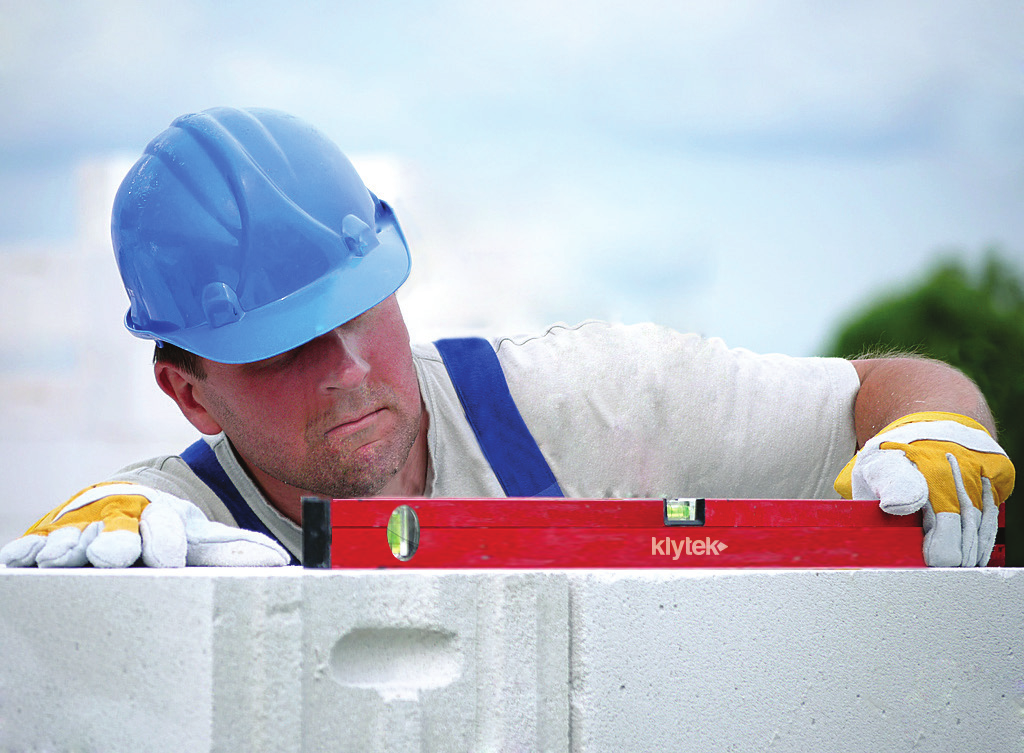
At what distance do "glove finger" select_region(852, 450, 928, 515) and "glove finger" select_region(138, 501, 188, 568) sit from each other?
86 centimetres

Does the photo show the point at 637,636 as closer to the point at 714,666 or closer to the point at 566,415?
the point at 714,666

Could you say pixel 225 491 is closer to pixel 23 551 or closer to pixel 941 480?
pixel 23 551

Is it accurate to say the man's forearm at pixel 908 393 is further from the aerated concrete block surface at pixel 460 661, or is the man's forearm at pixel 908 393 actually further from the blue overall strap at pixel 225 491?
the blue overall strap at pixel 225 491

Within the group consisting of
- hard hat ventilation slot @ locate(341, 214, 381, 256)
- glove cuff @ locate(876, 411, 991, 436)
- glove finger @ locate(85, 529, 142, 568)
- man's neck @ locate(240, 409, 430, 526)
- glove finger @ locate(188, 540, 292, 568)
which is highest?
hard hat ventilation slot @ locate(341, 214, 381, 256)

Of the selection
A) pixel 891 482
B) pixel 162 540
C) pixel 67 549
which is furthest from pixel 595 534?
pixel 67 549

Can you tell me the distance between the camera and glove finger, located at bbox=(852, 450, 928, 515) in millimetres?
1131

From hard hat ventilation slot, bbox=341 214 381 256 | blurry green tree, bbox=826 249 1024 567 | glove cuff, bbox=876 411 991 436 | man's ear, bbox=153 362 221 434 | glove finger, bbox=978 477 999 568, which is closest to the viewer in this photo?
glove finger, bbox=978 477 999 568

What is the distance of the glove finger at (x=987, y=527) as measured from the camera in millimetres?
1196

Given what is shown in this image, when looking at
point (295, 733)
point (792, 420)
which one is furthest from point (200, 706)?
point (792, 420)

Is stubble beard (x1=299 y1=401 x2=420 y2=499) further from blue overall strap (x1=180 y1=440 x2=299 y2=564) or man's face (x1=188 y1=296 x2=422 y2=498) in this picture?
blue overall strap (x1=180 y1=440 x2=299 y2=564)

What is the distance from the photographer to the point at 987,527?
1202 millimetres

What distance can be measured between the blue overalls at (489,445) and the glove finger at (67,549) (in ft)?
2.61

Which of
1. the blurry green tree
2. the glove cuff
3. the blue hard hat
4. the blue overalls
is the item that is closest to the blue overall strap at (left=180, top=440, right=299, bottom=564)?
the blue overalls

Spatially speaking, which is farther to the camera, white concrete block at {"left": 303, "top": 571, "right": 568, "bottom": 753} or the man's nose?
the man's nose
